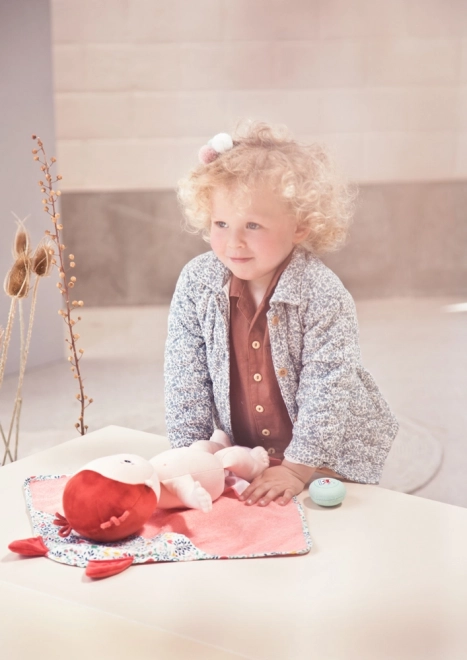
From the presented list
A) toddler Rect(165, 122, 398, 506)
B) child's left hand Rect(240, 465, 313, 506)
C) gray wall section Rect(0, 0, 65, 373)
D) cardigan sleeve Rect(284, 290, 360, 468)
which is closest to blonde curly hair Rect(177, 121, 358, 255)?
toddler Rect(165, 122, 398, 506)

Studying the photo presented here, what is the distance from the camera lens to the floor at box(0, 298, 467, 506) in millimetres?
1688

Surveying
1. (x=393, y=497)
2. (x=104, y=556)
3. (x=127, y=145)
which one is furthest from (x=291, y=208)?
(x=127, y=145)

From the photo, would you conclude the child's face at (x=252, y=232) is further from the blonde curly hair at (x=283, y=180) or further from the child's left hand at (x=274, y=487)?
the child's left hand at (x=274, y=487)

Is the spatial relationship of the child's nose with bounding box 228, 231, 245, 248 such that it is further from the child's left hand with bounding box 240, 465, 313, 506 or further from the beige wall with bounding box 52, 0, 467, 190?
the beige wall with bounding box 52, 0, 467, 190

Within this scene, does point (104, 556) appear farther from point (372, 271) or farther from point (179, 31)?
point (179, 31)

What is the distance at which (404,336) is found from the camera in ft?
8.70

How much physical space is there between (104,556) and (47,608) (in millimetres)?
83

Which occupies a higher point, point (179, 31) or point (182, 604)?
point (179, 31)

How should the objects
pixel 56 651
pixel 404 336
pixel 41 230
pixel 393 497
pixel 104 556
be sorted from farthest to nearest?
pixel 404 336 → pixel 41 230 → pixel 393 497 → pixel 104 556 → pixel 56 651

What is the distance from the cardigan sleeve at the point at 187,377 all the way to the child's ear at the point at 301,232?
16 cm

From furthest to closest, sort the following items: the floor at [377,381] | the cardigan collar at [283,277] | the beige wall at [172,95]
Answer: the beige wall at [172,95] < the floor at [377,381] < the cardigan collar at [283,277]

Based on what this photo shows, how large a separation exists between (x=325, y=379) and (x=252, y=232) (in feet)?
0.69

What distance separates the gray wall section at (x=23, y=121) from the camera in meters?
2.17

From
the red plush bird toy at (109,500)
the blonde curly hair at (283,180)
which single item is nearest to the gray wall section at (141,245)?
the blonde curly hair at (283,180)
